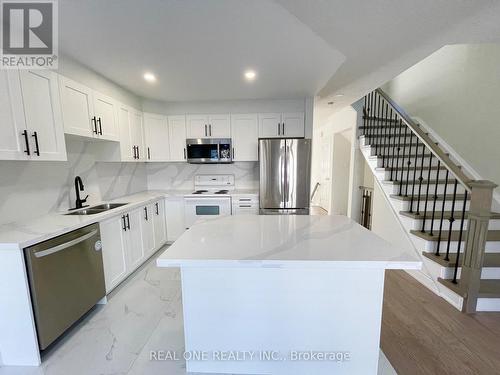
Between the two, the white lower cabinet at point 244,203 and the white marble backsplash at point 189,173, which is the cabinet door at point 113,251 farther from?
the white marble backsplash at point 189,173

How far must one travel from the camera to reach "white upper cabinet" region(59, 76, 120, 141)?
6.63 ft

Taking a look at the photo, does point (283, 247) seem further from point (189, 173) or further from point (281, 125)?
point (189, 173)

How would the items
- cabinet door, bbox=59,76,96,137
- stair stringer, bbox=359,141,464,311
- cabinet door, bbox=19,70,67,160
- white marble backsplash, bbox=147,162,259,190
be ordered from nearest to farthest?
cabinet door, bbox=19,70,67,160 → cabinet door, bbox=59,76,96,137 → stair stringer, bbox=359,141,464,311 → white marble backsplash, bbox=147,162,259,190

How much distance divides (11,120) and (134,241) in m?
1.67

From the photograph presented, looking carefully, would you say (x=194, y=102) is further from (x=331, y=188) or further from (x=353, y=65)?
(x=331, y=188)

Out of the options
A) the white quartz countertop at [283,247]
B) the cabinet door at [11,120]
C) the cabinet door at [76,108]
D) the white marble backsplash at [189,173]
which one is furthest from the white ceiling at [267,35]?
the white marble backsplash at [189,173]

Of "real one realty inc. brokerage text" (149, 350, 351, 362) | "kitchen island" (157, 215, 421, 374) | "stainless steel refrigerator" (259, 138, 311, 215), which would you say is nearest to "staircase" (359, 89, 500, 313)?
"stainless steel refrigerator" (259, 138, 311, 215)

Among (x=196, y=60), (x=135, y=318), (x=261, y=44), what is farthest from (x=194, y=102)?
(x=135, y=318)

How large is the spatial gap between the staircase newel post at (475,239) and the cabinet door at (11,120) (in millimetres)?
3838

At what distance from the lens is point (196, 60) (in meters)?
2.13

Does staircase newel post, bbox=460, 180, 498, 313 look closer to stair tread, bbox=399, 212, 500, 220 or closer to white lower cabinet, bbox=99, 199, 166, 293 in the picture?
stair tread, bbox=399, 212, 500, 220

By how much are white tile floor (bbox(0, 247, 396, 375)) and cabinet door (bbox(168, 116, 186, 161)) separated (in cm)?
215

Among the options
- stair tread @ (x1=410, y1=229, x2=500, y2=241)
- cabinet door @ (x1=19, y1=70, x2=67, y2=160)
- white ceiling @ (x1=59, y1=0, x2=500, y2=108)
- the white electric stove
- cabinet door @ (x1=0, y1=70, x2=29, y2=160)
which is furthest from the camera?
the white electric stove

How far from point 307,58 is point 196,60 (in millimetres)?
1123
